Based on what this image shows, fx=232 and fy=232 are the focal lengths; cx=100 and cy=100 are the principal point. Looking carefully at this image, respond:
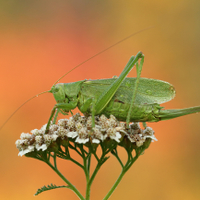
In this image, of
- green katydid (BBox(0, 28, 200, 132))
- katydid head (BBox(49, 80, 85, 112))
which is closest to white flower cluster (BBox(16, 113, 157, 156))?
green katydid (BBox(0, 28, 200, 132))

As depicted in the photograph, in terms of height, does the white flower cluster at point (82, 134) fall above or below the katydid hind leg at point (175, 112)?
above

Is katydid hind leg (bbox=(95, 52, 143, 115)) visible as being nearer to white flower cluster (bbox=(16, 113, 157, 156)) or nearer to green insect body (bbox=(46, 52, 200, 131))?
green insect body (bbox=(46, 52, 200, 131))

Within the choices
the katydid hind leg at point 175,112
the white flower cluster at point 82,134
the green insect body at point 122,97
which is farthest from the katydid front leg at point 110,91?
the katydid hind leg at point 175,112

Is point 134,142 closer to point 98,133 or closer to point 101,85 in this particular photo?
point 98,133

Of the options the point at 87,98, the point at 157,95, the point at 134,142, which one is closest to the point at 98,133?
the point at 134,142

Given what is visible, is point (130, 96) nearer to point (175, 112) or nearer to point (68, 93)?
point (175, 112)

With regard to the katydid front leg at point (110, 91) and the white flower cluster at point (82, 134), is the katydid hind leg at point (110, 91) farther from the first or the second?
the white flower cluster at point (82, 134)
